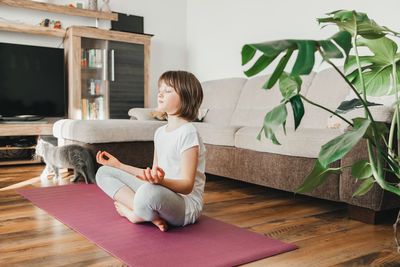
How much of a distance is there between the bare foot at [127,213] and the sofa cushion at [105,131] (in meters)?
1.13

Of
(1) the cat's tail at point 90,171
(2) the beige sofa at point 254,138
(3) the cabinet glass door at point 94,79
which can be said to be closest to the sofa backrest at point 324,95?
(2) the beige sofa at point 254,138

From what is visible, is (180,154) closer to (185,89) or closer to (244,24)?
(185,89)

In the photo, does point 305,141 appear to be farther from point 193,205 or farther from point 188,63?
point 188,63

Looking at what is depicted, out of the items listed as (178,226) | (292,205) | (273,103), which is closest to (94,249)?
(178,226)

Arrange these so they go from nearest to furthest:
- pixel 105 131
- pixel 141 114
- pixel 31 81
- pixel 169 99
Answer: pixel 169 99 < pixel 105 131 < pixel 141 114 < pixel 31 81

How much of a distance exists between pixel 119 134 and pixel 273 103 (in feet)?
4.17

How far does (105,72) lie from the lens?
4285 millimetres

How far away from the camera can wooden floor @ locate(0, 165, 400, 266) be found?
53.0 inches

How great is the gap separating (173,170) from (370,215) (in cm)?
99

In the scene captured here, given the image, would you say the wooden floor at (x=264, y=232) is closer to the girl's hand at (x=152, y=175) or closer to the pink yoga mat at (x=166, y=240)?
the pink yoga mat at (x=166, y=240)

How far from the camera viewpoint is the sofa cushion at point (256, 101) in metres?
3.13

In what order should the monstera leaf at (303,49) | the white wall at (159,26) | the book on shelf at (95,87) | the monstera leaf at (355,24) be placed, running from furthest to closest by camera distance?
the white wall at (159,26) → the book on shelf at (95,87) → the monstera leaf at (355,24) → the monstera leaf at (303,49)

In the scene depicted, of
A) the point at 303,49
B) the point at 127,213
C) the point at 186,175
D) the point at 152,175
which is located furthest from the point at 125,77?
the point at 303,49

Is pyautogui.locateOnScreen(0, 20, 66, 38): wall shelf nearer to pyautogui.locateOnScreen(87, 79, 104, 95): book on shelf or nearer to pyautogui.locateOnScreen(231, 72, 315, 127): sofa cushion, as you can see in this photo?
pyautogui.locateOnScreen(87, 79, 104, 95): book on shelf
